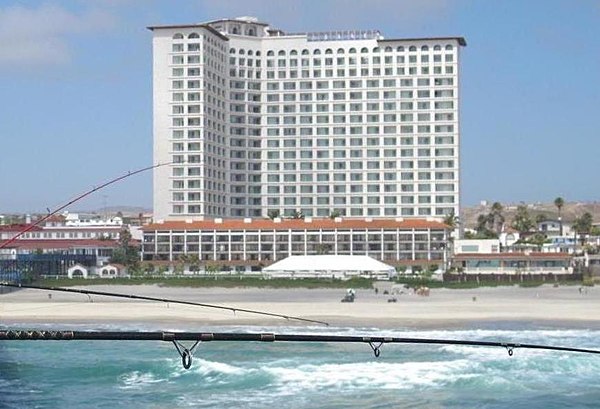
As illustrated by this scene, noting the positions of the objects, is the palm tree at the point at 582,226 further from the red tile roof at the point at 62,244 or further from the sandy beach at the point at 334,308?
the red tile roof at the point at 62,244

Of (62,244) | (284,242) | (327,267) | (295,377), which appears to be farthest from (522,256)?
(295,377)

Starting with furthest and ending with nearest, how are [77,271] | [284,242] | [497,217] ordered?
[497,217], [284,242], [77,271]

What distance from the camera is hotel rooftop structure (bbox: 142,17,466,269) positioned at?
117 m

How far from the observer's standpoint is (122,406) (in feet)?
76.3

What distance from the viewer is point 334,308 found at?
53.4 m

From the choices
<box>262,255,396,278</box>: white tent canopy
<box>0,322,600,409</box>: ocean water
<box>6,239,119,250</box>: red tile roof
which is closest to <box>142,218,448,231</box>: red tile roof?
<box>6,239,119,250</box>: red tile roof

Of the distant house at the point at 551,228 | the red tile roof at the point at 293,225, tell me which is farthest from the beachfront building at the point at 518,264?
the distant house at the point at 551,228

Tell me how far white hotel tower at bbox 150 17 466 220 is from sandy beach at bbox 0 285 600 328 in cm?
4623

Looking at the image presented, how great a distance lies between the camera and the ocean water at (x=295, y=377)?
2417 centimetres

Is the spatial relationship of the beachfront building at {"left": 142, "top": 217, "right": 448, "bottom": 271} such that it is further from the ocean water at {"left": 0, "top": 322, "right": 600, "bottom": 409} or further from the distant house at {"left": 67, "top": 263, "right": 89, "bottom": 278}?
the ocean water at {"left": 0, "top": 322, "right": 600, "bottom": 409}

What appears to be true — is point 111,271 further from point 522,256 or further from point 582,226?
point 582,226

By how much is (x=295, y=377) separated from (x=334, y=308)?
84.6 feet

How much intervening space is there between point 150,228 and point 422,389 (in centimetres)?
7864

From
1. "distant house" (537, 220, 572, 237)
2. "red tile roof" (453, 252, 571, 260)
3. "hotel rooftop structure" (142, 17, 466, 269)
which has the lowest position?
"red tile roof" (453, 252, 571, 260)
